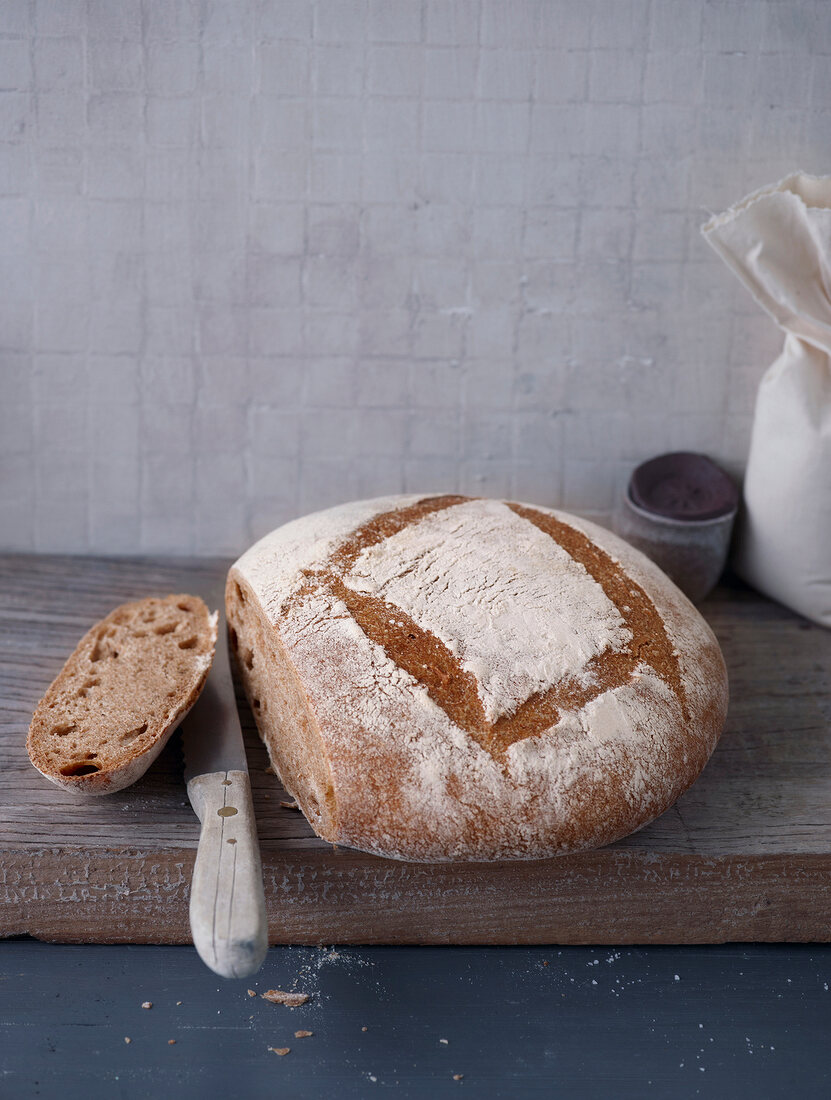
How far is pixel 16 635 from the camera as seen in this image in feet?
4.15

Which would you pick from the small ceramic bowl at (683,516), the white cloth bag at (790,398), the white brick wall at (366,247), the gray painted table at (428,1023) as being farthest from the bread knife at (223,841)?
the white cloth bag at (790,398)

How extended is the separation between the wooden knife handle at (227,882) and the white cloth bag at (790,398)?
91 cm

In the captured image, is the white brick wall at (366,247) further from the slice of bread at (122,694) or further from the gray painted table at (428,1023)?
the gray painted table at (428,1023)

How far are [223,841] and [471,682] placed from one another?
0.94 feet

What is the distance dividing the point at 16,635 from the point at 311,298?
68 cm

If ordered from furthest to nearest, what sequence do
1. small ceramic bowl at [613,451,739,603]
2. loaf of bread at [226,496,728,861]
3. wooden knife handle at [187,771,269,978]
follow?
small ceramic bowl at [613,451,739,603] → loaf of bread at [226,496,728,861] → wooden knife handle at [187,771,269,978]

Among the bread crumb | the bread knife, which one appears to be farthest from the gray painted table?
the bread knife

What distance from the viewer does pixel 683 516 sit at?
1.39 meters

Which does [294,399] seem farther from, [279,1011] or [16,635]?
[279,1011]

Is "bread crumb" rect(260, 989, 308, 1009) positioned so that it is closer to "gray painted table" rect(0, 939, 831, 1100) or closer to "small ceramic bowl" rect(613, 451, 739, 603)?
"gray painted table" rect(0, 939, 831, 1100)

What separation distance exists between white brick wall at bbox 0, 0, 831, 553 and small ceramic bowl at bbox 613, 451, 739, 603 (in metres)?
0.05

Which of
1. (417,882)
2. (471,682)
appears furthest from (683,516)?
(417,882)

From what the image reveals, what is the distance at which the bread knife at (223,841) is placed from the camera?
722mm

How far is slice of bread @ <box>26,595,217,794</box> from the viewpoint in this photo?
936 mm
